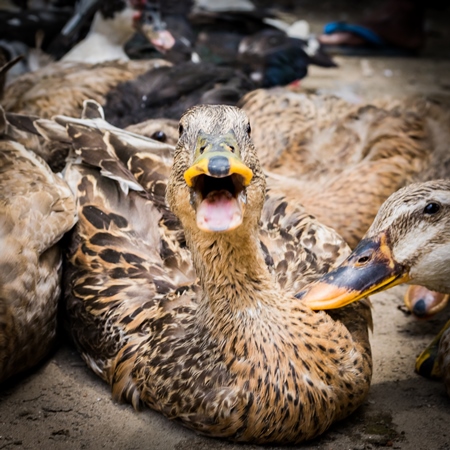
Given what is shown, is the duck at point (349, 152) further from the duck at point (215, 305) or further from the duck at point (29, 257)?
the duck at point (29, 257)

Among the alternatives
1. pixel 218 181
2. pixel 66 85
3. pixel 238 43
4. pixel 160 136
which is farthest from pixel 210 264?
pixel 238 43

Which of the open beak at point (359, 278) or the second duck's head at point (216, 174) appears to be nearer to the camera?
the second duck's head at point (216, 174)

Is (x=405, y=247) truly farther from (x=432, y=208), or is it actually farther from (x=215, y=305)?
(x=215, y=305)

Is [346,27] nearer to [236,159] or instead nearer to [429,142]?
[429,142]

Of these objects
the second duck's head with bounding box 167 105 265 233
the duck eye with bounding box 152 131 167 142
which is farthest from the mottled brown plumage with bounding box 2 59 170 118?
the second duck's head with bounding box 167 105 265 233

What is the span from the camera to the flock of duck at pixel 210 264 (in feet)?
9.66

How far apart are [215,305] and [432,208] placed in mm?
927

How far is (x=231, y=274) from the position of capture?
3037 millimetres

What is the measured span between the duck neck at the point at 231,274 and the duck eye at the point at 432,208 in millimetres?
673

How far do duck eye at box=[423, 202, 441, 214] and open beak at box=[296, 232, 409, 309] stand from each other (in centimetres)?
19

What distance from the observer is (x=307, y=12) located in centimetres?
992

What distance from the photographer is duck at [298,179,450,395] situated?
3.19 meters

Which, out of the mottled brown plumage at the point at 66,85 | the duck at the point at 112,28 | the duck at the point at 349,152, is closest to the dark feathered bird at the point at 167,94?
the mottled brown plumage at the point at 66,85

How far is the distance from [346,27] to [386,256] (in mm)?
5764
